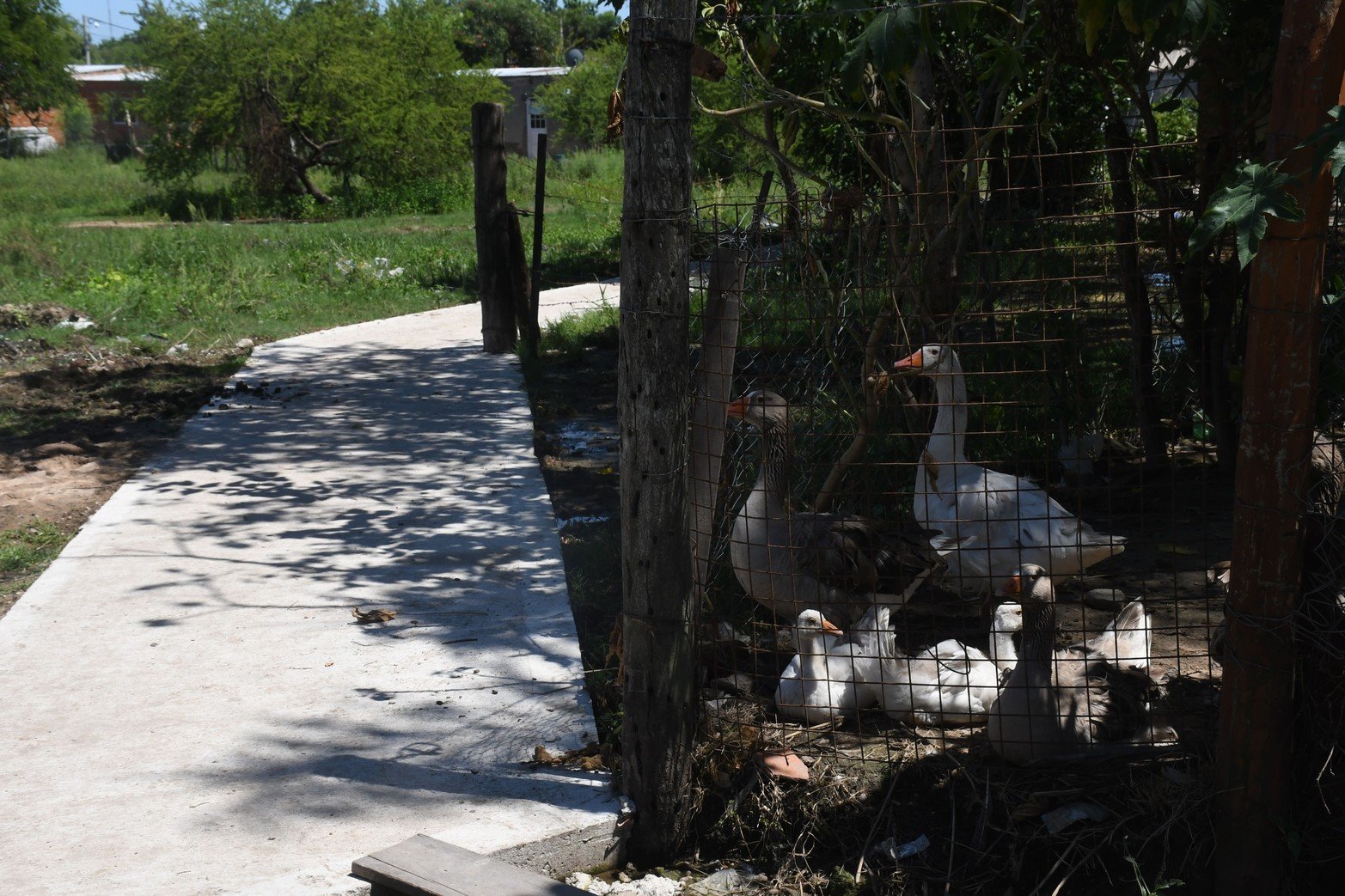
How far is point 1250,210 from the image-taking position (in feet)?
8.55

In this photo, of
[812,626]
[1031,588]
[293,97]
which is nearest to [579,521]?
[812,626]

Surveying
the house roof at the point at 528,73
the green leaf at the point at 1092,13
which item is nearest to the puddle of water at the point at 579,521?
the green leaf at the point at 1092,13

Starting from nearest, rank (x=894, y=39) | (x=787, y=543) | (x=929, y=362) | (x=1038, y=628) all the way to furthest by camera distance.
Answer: (x=894, y=39)
(x=1038, y=628)
(x=787, y=543)
(x=929, y=362)

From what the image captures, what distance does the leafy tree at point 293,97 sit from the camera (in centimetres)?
2547

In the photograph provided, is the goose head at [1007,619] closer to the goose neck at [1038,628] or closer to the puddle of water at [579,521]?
the goose neck at [1038,628]

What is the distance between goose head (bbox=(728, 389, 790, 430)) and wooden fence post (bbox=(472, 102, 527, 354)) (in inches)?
247

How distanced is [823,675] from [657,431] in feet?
4.13

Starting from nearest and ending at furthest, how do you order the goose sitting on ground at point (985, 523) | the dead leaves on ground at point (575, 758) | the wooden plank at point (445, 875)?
the wooden plank at point (445, 875)
the dead leaves on ground at point (575, 758)
the goose sitting on ground at point (985, 523)

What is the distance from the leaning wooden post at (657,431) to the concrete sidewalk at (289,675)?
0.80ft

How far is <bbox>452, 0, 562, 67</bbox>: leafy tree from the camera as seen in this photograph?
192 ft

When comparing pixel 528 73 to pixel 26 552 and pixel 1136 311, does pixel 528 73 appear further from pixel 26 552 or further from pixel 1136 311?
pixel 1136 311

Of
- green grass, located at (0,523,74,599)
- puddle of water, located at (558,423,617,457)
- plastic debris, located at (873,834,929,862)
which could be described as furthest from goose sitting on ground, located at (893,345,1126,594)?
green grass, located at (0,523,74,599)

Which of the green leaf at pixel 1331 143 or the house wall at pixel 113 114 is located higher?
the house wall at pixel 113 114

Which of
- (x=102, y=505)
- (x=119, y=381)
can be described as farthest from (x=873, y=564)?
(x=119, y=381)
